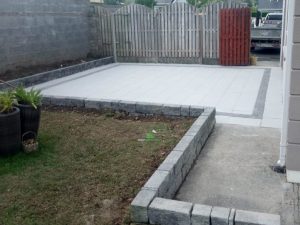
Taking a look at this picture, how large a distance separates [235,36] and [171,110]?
6.63 metres

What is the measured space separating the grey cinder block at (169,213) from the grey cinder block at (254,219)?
0.38 m

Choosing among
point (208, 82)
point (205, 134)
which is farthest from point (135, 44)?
point (205, 134)

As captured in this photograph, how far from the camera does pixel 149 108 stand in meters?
6.00

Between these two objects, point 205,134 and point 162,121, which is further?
point 162,121

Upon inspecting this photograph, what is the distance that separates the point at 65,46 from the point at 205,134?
8214 millimetres

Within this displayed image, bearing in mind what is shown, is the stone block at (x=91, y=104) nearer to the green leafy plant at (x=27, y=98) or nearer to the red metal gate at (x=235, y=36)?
the green leafy plant at (x=27, y=98)

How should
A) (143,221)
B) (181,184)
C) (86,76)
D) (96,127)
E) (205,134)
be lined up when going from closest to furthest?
(143,221)
(181,184)
(205,134)
(96,127)
(86,76)

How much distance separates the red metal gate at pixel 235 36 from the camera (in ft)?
37.5

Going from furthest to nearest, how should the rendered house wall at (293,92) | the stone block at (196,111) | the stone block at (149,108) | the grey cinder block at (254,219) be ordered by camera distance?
the stone block at (149,108)
the stone block at (196,111)
the rendered house wall at (293,92)
the grey cinder block at (254,219)

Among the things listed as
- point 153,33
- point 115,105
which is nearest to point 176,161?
point 115,105

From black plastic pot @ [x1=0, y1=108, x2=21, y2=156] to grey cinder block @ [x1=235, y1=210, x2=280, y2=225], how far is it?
288 centimetres

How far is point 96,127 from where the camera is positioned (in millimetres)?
5449

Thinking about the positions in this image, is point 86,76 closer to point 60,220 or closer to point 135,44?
point 135,44

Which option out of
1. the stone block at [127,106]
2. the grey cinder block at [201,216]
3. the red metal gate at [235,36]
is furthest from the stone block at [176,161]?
the red metal gate at [235,36]
